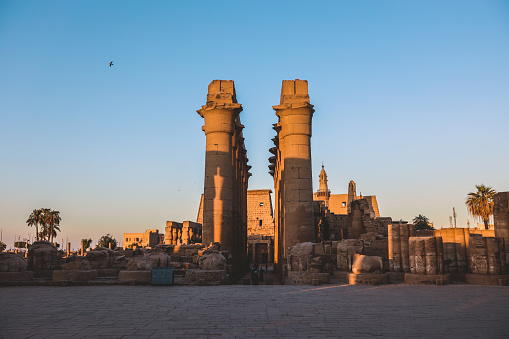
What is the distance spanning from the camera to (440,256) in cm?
1316

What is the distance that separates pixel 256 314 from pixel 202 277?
644cm

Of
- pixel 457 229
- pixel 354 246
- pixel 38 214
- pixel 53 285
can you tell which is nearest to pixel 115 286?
pixel 53 285

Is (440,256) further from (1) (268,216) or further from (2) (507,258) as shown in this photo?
(1) (268,216)

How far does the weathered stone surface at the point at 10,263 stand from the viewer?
13406 mm

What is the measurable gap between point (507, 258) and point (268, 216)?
42367 millimetres

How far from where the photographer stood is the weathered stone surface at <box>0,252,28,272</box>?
1341 cm

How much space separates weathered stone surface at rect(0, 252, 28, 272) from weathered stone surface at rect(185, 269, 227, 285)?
622cm

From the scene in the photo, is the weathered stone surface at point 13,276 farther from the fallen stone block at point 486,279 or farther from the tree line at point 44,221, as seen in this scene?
the tree line at point 44,221

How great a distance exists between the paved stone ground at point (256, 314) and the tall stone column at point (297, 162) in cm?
892

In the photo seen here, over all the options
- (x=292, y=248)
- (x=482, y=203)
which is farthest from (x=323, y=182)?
(x=292, y=248)

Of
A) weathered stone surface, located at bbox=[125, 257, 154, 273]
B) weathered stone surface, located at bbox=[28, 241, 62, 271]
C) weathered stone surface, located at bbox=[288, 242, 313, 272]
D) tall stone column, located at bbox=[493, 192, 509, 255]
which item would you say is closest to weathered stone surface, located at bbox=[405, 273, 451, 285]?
tall stone column, located at bbox=[493, 192, 509, 255]

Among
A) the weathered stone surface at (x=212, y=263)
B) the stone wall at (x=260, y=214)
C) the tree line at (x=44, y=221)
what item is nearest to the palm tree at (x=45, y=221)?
the tree line at (x=44, y=221)

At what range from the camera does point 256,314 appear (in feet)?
22.5

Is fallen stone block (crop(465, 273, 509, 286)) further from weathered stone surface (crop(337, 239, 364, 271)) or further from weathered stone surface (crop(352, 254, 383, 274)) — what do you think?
weathered stone surface (crop(337, 239, 364, 271))
